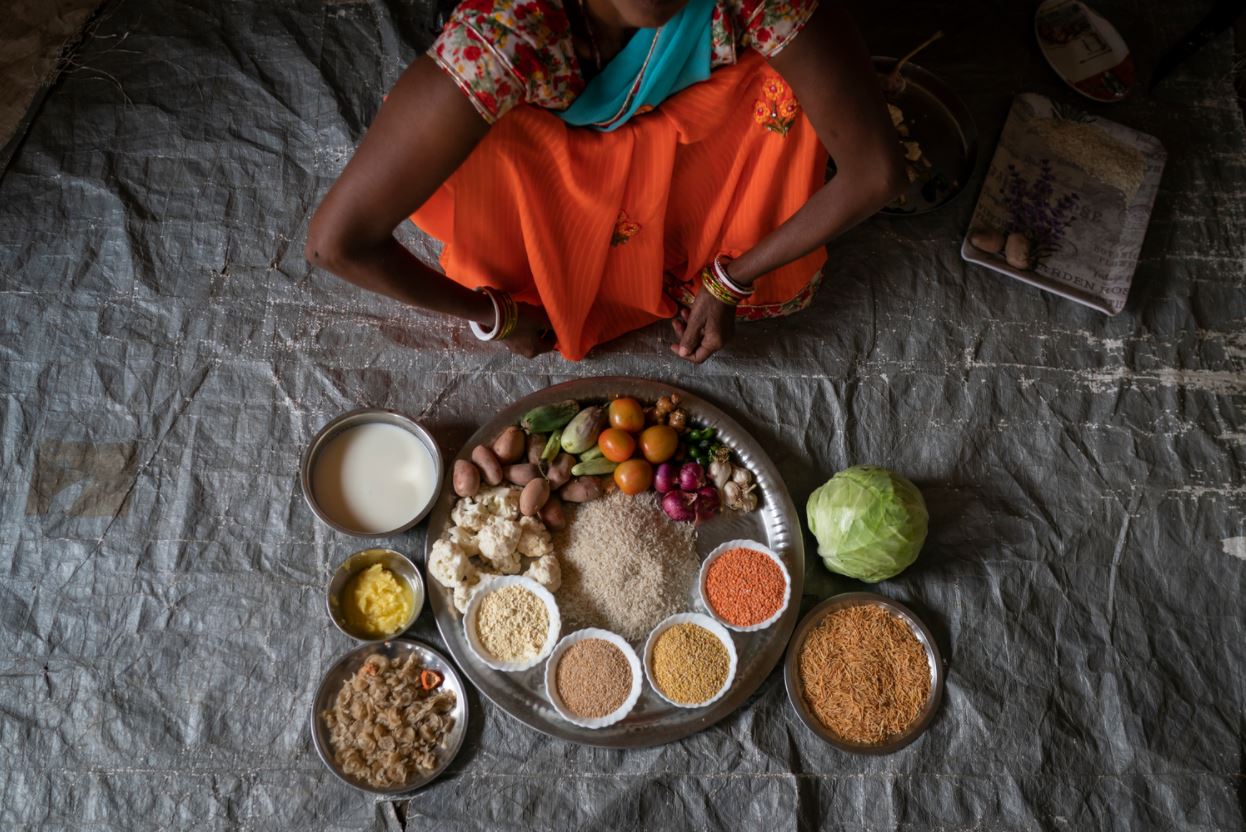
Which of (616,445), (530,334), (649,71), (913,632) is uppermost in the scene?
(649,71)

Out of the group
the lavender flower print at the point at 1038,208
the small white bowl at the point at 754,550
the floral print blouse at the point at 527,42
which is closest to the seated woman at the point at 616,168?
the floral print blouse at the point at 527,42

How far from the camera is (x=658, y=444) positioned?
1.86m

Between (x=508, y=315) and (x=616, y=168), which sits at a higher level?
(x=616, y=168)

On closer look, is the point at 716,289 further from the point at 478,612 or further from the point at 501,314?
the point at 478,612

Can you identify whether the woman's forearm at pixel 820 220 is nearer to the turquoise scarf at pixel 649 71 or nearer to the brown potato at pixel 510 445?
the turquoise scarf at pixel 649 71

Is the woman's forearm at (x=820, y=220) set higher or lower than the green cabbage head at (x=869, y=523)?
higher

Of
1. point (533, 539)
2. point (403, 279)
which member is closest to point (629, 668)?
point (533, 539)

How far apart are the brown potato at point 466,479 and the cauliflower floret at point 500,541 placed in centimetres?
8

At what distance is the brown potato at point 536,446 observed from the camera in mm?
1862

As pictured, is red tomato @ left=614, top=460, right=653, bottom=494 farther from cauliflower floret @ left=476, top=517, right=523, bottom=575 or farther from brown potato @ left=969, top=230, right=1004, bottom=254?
brown potato @ left=969, top=230, right=1004, bottom=254

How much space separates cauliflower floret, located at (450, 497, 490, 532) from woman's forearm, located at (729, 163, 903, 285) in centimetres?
75

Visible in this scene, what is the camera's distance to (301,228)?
2.12 metres

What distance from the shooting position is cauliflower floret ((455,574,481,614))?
176cm

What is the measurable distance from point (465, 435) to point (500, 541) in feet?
1.12
